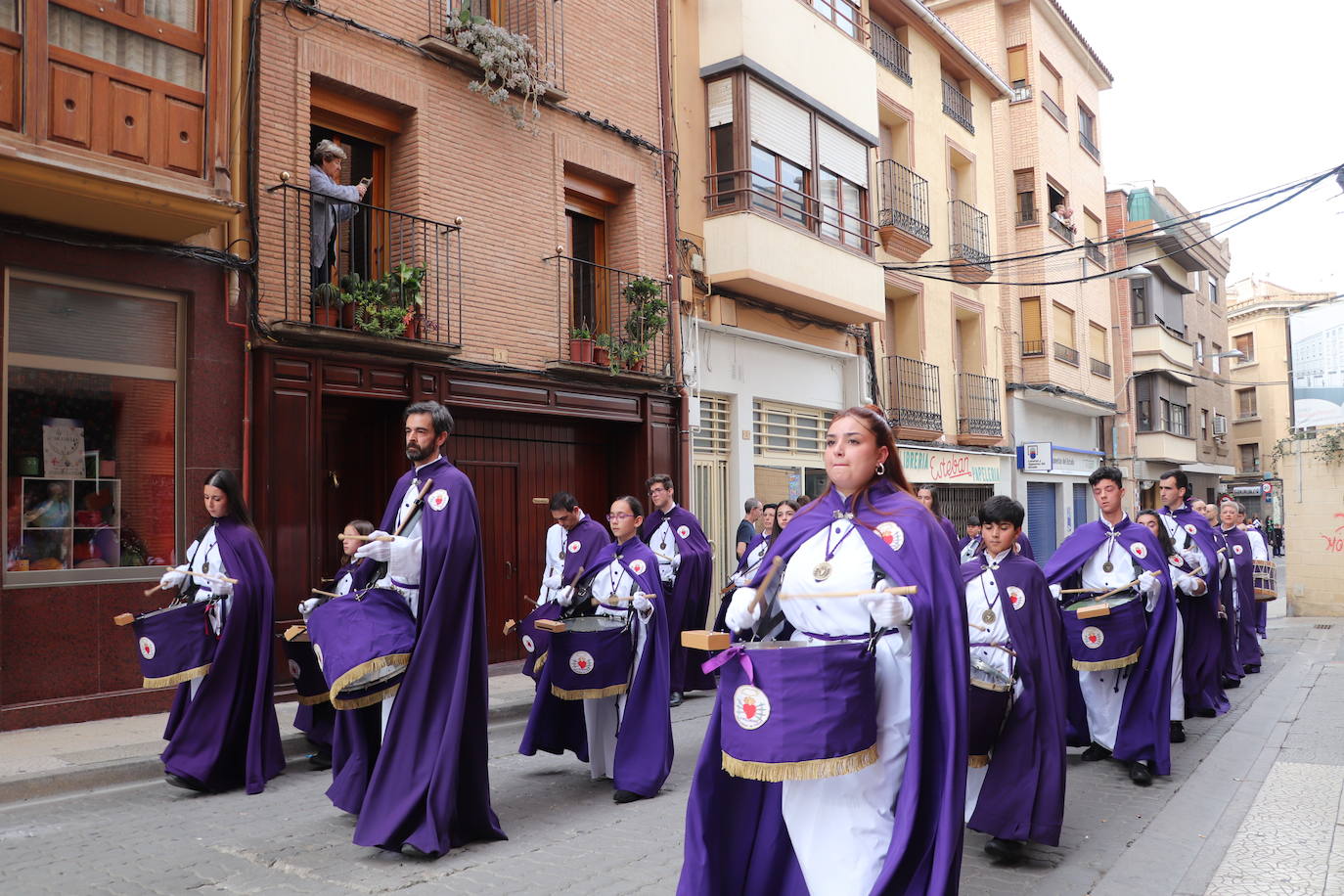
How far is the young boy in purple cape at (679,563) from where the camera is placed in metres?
10.5

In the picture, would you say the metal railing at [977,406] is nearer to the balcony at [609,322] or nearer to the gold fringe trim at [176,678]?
the balcony at [609,322]

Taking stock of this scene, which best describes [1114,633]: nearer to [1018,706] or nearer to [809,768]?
[1018,706]

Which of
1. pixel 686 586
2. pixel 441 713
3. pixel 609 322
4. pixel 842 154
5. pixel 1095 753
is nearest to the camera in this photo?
pixel 441 713

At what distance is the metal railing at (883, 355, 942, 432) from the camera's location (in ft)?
69.3

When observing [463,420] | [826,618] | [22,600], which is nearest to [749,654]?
[826,618]

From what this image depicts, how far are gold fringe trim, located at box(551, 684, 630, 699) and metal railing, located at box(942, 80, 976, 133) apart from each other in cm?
1978

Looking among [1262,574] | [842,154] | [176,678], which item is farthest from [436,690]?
[842,154]

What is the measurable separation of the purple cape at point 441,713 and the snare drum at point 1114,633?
3.93 meters

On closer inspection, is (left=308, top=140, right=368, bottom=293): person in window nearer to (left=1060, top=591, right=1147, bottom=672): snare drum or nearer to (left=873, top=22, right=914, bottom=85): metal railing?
(left=1060, top=591, right=1147, bottom=672): snare drum

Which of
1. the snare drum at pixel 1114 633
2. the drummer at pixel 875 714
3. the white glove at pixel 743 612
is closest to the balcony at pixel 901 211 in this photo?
the snare drum at pixel 1114 633

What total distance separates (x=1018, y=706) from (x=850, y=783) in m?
2.12

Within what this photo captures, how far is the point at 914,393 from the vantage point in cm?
2186

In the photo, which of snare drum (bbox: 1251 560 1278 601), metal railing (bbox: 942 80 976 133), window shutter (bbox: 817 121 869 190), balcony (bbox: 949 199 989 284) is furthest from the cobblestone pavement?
metal railing (bbox: 942 80 976 133)

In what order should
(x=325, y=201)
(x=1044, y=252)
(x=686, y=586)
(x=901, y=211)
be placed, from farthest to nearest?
(x=1044, y=252), (x=901, y=211), (x=325, y=201), (x=686, y=586)
